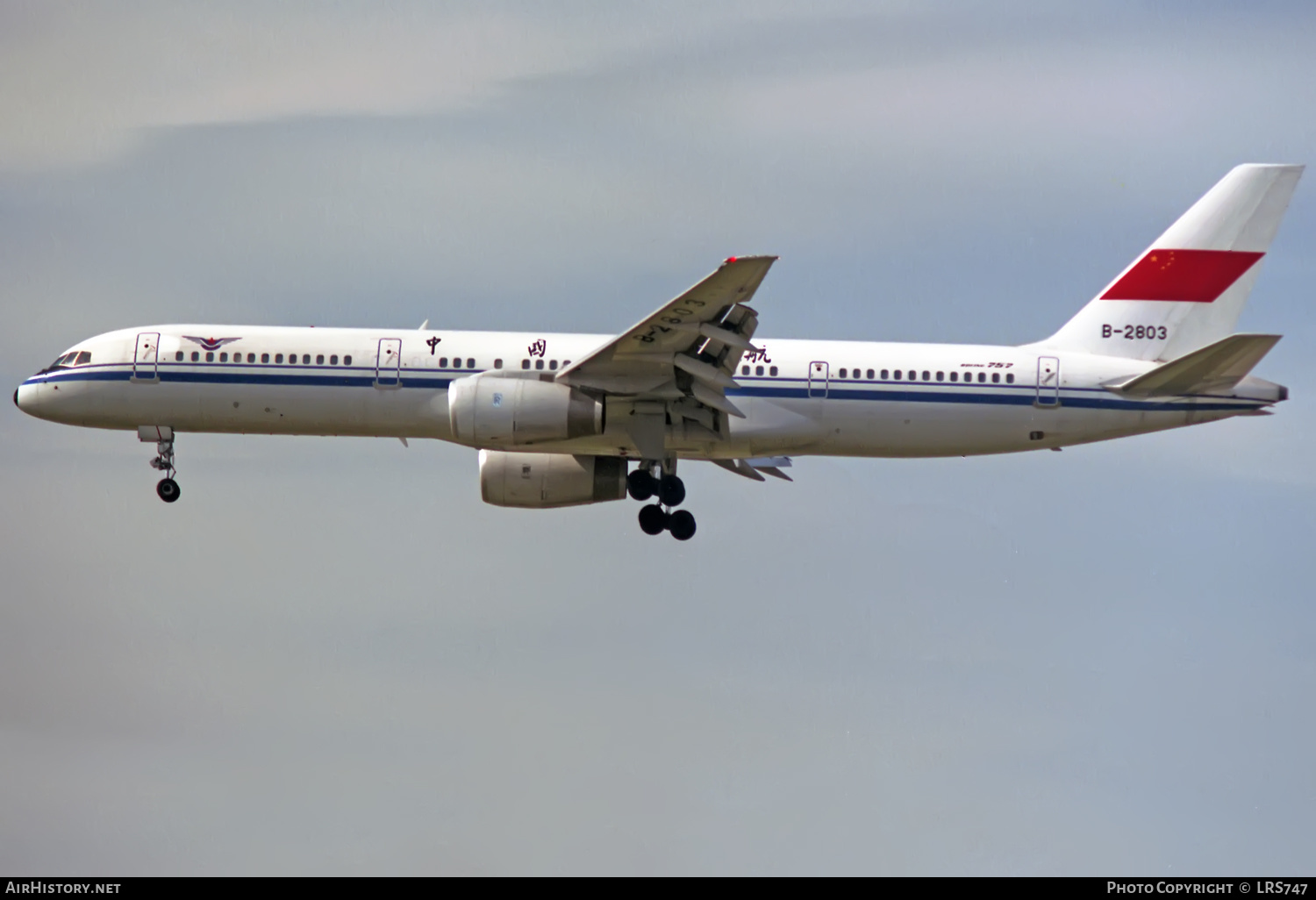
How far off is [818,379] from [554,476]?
713 cm

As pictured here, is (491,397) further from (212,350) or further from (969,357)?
(969,357)

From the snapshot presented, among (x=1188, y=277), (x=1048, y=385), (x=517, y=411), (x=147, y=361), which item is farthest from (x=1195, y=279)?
(x=147, y=361)

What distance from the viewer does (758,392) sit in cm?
3962

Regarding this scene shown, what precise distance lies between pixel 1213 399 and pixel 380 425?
19.1m

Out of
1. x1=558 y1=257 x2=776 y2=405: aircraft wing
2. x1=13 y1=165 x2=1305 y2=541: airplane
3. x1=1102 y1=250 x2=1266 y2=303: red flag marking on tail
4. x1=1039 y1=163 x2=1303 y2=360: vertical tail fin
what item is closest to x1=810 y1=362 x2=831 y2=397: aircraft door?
x1=13 y1=165 x2=1305 y2=541: airplane

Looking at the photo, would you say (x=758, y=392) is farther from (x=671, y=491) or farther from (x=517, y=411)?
(x=517, y=411)

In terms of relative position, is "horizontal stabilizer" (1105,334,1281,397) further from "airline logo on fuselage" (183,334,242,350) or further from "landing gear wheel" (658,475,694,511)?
"airline logo on fuselage" (183,334,242,350)

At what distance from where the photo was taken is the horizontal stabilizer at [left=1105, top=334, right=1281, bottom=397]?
1454 inches

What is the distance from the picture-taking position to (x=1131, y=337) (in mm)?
41531

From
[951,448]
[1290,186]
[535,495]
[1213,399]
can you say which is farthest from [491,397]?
[1290,186]

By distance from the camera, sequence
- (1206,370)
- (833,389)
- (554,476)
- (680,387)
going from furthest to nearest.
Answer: (554,476)
(833,389)
(680,387)
(1206,370)

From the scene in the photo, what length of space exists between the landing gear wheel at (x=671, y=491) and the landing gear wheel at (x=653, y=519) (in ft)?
1.26

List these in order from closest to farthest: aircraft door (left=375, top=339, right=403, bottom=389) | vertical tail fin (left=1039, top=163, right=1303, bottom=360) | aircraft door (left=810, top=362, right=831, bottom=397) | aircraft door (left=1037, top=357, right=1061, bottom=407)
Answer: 1. aircraft door (left=810, top=362, right=831, bottom=397)
2. aircraft door (left=1037, top=357, right=1061, bottom=407)
3. aircraft door (left=375, top=339, right=403, bottom=389)
4. vertical tail fin (left=1039, top=163, right=1303, bottom=360)

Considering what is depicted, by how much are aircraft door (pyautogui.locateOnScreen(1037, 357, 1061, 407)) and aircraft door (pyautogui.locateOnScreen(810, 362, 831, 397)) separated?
493cm
